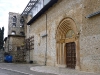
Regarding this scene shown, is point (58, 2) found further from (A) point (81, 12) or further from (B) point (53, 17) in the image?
(A) point (81, 12)

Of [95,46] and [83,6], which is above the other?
[83,6]

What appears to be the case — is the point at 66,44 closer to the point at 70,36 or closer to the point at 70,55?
the point at 70,36

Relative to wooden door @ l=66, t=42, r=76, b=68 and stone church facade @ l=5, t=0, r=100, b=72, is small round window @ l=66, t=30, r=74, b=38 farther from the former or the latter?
wooden door @ l=66, t=42, r=76, b=68

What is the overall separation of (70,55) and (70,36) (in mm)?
1793

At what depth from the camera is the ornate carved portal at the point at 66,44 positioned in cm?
1557

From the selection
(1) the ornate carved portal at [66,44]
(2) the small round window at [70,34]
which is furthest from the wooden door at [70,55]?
(2) the small round window at [70,34]

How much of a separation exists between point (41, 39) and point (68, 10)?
8.04 meters

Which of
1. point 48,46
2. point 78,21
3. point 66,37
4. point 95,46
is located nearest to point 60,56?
point 66,37

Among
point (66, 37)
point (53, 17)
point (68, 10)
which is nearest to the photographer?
point (68, 10)

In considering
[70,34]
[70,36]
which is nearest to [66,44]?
[70,36]

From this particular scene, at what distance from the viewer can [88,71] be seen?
12516mm

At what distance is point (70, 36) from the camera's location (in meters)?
16.2

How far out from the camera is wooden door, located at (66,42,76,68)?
15582 mm

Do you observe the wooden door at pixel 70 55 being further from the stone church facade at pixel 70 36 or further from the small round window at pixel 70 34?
the small round window at pixel 70 34
